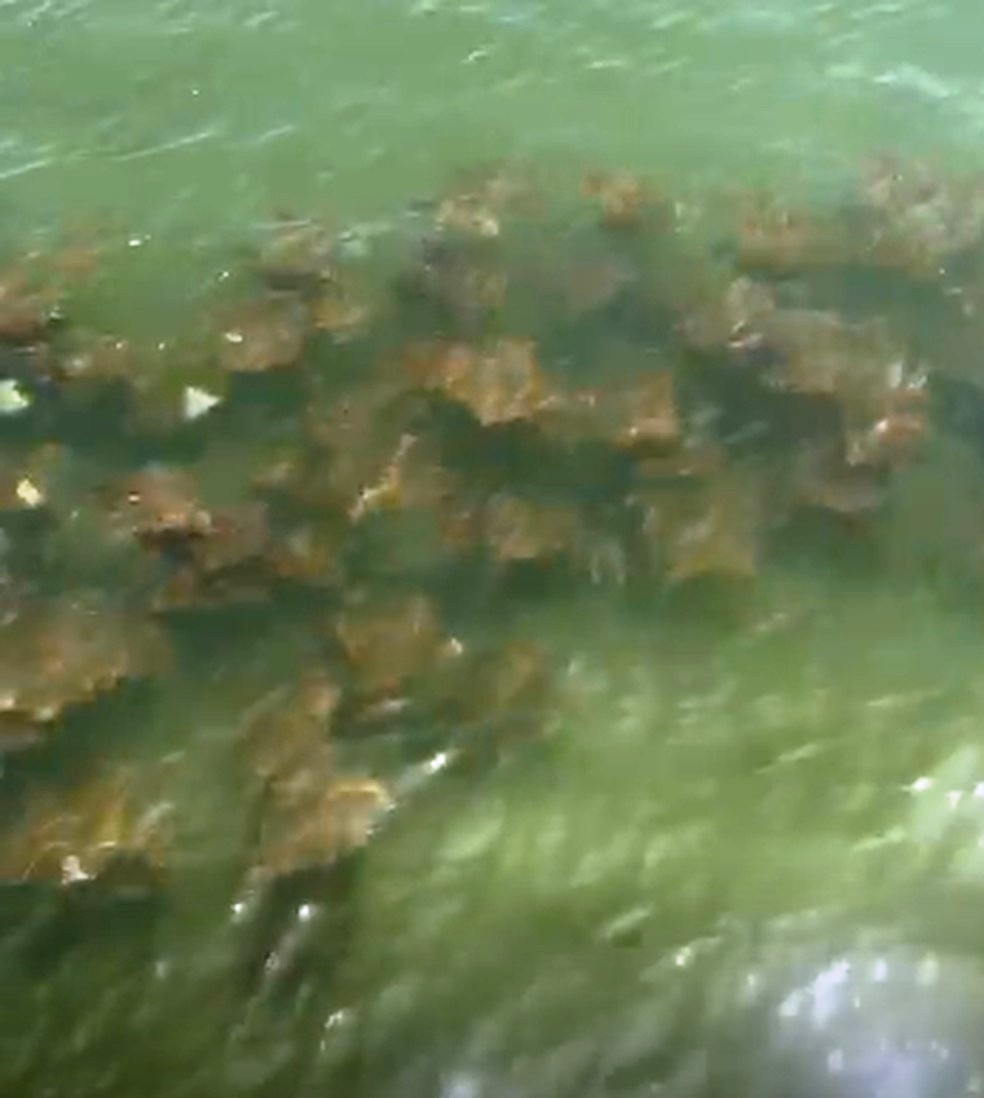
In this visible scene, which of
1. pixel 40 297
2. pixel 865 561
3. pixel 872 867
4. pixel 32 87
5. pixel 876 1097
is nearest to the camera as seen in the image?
pixel 876 1097

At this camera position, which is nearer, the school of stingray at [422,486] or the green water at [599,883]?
the green water at [599,883]

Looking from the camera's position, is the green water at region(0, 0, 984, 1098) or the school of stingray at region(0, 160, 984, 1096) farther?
the school of stingray at region(0, 160, 984, 1096)

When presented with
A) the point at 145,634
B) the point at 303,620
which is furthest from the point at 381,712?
the point at 145,634

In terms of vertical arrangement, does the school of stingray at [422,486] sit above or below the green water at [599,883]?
above

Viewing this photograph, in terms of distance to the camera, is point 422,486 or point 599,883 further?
point 422,486

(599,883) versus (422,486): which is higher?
(422,486)

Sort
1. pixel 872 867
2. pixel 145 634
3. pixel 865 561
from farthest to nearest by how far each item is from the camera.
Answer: pixel 865 561 < pixel 145 634 < pixel 872 867

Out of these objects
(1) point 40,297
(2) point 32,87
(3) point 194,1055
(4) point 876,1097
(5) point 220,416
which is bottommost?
(4) point 876,1097

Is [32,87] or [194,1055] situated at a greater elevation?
[32,87]

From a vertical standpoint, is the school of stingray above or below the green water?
above

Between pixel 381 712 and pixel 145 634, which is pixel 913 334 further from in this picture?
pixel 145 634

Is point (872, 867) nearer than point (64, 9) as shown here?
Yes
